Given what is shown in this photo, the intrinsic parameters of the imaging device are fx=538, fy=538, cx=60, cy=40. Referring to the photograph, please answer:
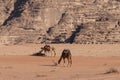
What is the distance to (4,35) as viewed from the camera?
16862 centimetres

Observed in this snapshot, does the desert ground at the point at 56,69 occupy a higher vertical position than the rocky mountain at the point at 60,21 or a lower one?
higher

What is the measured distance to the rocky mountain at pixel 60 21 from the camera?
537 feet

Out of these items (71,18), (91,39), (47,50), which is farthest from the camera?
(71,18)

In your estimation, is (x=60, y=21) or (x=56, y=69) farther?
(x=60, y=21)

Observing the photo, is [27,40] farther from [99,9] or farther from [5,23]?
[99,9]

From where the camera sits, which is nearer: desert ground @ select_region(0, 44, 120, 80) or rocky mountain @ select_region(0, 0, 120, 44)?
desert ground @ select_region(0, 44, 120, 80)

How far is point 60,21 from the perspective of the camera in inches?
7288

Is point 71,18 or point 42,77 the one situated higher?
point 42,77

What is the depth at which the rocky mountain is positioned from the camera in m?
164

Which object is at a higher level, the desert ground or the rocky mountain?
the desert ground

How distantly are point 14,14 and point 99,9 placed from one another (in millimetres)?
30144

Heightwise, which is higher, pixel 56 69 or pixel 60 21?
pixel 56 69

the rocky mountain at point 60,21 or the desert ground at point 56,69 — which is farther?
the rocky mountain at point 60,21

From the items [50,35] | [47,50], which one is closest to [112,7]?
[50,35]
